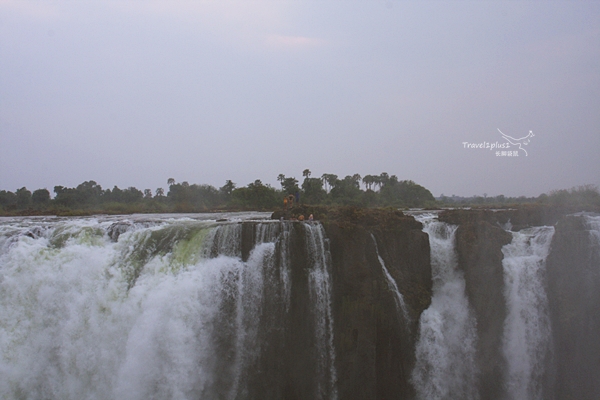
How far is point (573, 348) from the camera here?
995 cm

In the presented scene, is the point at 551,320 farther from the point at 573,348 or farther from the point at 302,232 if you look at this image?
the point at 302,232

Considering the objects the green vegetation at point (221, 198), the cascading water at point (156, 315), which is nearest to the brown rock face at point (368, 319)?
the cascading water at point (156, 315)

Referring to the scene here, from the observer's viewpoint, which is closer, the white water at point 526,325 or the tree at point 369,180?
the white water at point 526,325

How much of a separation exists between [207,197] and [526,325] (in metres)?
31.0

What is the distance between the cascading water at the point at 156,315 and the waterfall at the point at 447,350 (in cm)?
251

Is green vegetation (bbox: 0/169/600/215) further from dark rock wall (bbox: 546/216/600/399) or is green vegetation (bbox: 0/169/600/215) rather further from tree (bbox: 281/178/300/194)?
dark rock wall (bbox: 546/216/600/399)

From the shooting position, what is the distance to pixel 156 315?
9.05 m

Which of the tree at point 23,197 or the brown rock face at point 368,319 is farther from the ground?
the tree at point 23,197

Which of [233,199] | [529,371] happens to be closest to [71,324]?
[529,371]

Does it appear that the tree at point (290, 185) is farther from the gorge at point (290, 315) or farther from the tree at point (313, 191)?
the gorge at point (290, 315)

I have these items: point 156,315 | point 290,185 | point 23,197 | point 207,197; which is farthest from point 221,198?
point 156,315

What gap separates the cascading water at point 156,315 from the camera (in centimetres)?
897

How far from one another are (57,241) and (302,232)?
23.3 feet

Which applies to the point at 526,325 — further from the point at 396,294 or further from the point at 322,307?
the point at 322,307
